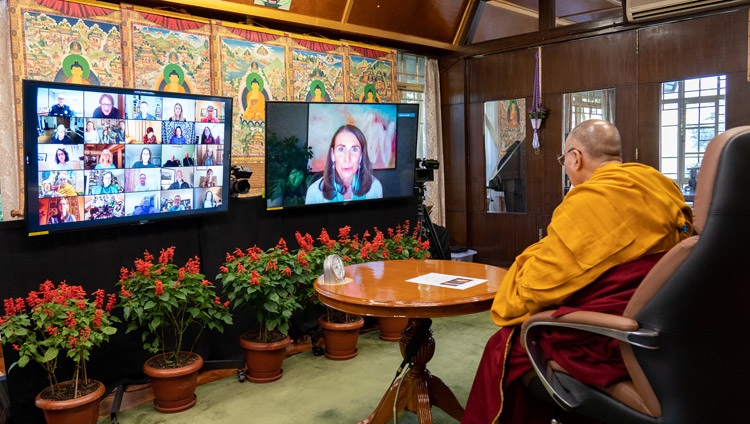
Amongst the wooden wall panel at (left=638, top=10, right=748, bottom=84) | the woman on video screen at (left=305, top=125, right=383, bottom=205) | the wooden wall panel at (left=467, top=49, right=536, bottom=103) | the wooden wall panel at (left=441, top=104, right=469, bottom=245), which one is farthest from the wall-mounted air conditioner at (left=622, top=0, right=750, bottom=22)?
the woman on video screen at (left=305, top=125, right=383, bottom=205)

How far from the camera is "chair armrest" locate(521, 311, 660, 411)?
1659mm

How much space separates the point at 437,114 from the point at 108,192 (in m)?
4.20

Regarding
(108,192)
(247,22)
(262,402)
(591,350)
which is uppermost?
(247,22)

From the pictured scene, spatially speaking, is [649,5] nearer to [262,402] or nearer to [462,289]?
[462,289]

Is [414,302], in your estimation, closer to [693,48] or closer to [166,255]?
[166,255]

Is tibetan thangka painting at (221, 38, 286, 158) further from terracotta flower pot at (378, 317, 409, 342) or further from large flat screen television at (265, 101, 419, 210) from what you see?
terracotta flower pot at (378, 317, 409, 342)

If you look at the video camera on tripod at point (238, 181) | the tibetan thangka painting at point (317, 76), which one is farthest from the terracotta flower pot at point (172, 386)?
the tibetan thangka painting at point (317, 76)

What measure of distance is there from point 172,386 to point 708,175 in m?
2.73

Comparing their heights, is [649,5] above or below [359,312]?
above

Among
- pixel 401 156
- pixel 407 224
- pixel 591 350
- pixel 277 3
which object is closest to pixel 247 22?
pixel 277 3

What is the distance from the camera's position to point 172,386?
327 centimetres

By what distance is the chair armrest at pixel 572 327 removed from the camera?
1.66m

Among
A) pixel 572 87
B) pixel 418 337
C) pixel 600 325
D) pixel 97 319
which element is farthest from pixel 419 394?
pixel 572 87

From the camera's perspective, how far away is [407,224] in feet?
16.5
